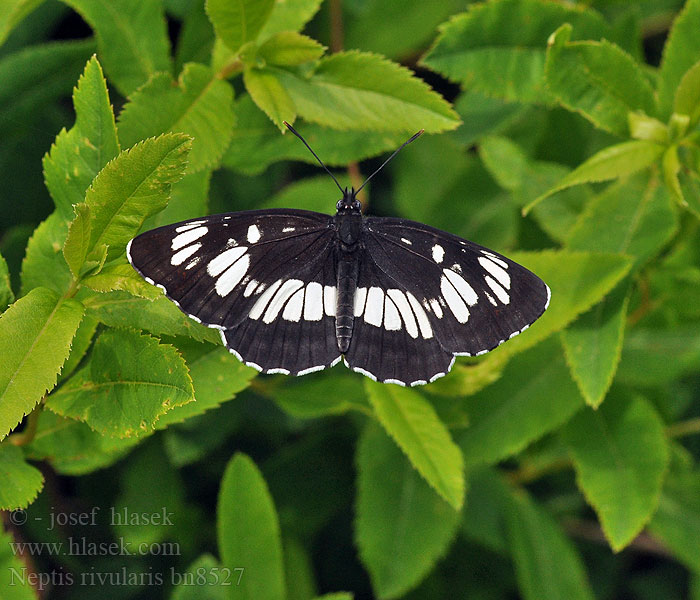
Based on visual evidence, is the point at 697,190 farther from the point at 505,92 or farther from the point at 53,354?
the point at 53,354

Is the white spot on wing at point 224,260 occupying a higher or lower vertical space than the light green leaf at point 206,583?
higher

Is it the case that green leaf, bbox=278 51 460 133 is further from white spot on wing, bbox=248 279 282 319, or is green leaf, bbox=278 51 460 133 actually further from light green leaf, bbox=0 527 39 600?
light green leaf, bbox=0 527 39 600

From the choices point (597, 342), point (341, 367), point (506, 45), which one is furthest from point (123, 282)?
point (506, 45)

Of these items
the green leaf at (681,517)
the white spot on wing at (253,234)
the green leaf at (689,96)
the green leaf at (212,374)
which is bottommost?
the green leaf at (681,517)

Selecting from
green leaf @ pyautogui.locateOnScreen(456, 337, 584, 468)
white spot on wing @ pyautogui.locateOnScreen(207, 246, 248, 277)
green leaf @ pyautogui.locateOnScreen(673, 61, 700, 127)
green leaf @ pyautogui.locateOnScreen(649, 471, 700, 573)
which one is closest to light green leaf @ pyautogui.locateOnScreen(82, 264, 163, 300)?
white spot on wing @ pyautogui.locateOnScreen(207, 246, 248, 277)

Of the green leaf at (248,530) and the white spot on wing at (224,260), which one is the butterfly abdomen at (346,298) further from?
the green leaf at (248,530)

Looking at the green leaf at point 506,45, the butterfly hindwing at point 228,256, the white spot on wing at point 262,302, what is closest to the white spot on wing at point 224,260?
the butterfly hindwing at point 228,256

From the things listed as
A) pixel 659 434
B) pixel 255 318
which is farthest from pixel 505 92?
pixel 659 434
